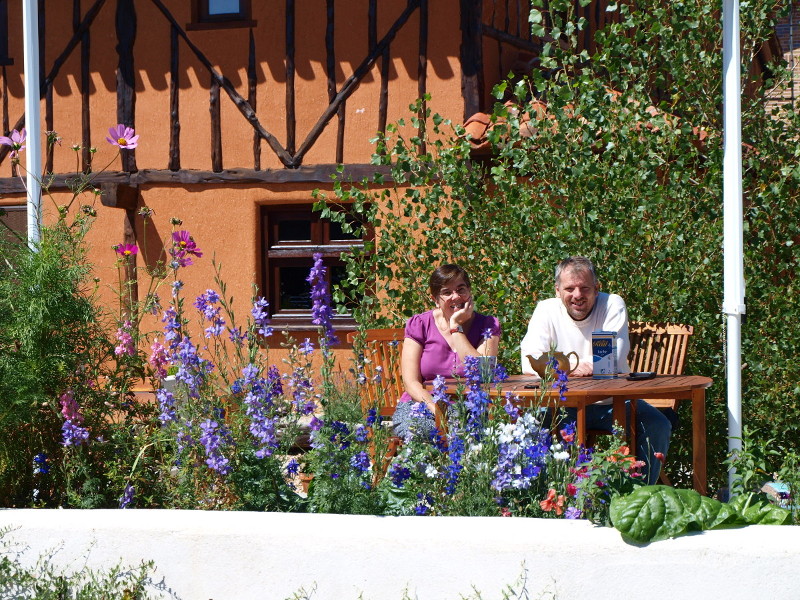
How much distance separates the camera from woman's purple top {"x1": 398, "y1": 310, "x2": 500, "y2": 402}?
543 cm

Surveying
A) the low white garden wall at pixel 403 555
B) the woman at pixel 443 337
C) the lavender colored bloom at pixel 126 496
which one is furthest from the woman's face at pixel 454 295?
the low white garden wall at pixel 403 555

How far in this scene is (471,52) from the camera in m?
9.05

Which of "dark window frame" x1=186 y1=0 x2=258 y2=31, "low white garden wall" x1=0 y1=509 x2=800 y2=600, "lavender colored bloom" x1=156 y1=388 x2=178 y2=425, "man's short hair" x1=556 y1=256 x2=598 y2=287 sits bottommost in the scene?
"low white garden wall" x1=0 y1=509 x2=800 y2=600

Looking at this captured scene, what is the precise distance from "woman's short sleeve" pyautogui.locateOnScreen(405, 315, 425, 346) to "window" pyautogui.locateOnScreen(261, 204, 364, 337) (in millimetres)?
4375

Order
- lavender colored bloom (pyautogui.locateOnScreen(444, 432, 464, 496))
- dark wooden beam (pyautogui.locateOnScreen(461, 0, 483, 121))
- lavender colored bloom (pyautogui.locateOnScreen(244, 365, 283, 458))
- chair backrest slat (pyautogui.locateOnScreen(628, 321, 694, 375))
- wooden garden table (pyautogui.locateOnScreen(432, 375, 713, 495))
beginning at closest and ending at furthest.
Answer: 1. lavender colored bloom (pyautogui.locateOnScreen(444, 432, 464, 496))
2. lavender colored bloom (pyautogui.locateOnScreen(244, 365, 283, 458))
3. wooden garden table (pyautogui.locateOnScreen(432, 375, 713, 495))
4. chair backrest slat (pyautogui.locateOnScreen(628, 321, 694, 375))
5. dark wooden beam (pyautogui.locateOnScreen(461, 0, 483, 121))

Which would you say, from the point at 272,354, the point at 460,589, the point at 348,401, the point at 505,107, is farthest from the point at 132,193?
the point at 460,589

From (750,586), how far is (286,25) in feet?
23.8

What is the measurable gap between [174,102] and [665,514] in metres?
7.45

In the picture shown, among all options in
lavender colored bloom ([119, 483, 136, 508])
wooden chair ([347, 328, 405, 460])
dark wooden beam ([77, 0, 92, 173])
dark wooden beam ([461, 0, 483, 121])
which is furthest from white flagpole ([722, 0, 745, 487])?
dark wooden beam ([77, 0, 92, 173])

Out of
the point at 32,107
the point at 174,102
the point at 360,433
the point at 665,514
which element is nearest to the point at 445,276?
the point at 360,433

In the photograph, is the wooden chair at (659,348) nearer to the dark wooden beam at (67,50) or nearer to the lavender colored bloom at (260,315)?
the lavender colored bloom at (260,315)

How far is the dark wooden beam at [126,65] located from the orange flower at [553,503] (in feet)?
23.8

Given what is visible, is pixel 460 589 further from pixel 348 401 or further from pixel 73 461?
pixel 73 461

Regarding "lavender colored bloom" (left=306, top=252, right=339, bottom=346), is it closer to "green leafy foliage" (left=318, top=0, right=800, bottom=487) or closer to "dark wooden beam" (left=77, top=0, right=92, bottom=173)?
"green leafy foliage" (left=318, top=0, right=800, bottom=487)
